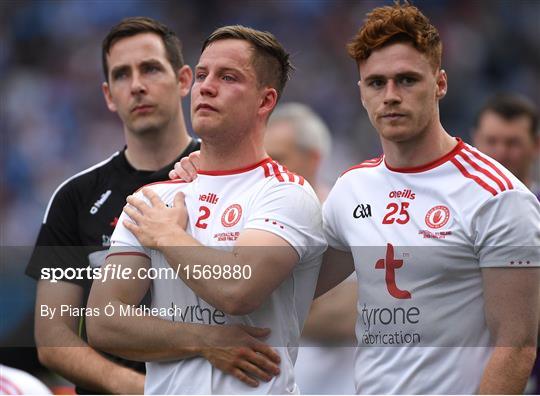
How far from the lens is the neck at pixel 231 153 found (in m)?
4.21

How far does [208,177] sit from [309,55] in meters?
8.04

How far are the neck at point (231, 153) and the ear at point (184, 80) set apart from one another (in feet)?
4.31

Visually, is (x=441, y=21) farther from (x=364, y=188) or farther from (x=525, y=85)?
(x=364, y=188)

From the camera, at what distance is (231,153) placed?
166 inches

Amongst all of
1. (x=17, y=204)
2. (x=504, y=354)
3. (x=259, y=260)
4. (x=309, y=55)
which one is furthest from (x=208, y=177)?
(x=309, y=55)

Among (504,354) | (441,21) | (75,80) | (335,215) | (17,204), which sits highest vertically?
(441,21)

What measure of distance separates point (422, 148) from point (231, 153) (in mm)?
Answer: 745

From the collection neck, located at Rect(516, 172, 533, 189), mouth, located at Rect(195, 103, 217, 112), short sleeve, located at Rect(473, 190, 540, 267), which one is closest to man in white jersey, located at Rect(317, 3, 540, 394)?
short sleeve, located at Rect(473, 190, 540, 267)

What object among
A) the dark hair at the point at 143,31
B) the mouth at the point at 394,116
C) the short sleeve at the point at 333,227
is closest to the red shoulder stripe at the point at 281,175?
the short sleeve at the point at 333,227

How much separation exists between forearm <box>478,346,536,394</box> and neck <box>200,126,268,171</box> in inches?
47.4

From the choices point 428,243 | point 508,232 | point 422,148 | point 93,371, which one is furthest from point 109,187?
point 508,232

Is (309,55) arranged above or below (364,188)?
above

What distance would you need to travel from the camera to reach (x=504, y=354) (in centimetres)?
381

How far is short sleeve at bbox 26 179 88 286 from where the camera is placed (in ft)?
16.9
